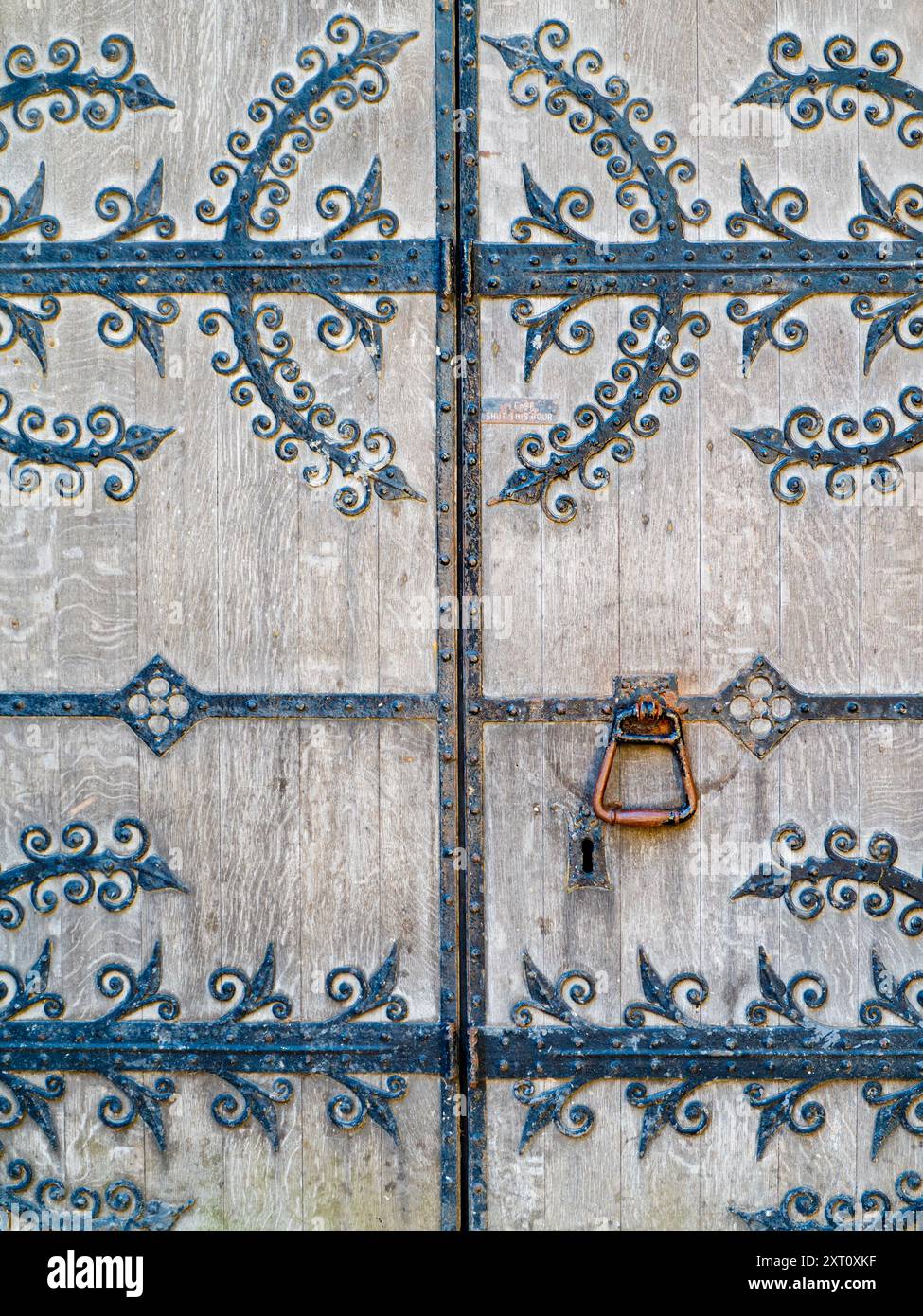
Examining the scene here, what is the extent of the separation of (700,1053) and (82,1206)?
1.06 metres

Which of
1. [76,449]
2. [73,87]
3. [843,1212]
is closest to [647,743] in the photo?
[843,1212]

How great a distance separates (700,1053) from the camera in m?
1.83

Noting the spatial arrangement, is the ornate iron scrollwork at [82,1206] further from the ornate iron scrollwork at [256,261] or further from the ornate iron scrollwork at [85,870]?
the ornate iron scrollwork at [256,261]

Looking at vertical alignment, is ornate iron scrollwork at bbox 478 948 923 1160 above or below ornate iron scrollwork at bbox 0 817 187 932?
below

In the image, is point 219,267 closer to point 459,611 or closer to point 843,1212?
point 459,611

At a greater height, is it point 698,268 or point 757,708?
point 698,268

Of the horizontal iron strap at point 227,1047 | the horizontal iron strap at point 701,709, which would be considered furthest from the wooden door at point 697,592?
the horizontal iron strap at point 227,1047

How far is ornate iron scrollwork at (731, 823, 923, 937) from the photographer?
1822 mm

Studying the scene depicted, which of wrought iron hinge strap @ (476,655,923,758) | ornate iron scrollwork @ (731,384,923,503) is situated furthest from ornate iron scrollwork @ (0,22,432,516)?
ornate iron scrollwork @ (731,384,923,503)

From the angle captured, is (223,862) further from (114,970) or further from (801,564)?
(801,564)

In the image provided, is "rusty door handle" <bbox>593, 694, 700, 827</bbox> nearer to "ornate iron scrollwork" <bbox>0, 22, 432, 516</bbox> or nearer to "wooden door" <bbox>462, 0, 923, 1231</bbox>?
"wooden door" <bbox>462, 0, 923, 1231</bbox>

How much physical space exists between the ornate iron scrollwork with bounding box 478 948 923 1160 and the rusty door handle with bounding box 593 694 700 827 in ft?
0.78

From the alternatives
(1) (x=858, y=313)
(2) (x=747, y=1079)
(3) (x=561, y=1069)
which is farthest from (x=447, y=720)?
(1) (x=858, y=313)

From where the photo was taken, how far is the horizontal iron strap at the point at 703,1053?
1.83m
